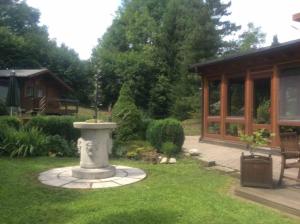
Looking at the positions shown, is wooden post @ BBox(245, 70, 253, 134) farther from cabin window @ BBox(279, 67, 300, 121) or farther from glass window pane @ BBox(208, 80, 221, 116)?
glass window pane @ BBox(208, 80, 221, 116)

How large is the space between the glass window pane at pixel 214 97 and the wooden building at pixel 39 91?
14503 mm

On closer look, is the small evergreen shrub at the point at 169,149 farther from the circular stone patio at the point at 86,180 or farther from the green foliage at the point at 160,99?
the green foliage at the point at 160,99

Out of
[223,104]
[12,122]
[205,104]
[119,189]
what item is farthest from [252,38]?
[119,189]

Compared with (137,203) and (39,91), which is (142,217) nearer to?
(137,203)

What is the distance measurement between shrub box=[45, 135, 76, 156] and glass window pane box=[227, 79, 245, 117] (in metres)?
5.37

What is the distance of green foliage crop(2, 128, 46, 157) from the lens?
10062 millimetres

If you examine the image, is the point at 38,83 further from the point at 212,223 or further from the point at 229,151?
the point at 212,223

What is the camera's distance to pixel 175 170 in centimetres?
855

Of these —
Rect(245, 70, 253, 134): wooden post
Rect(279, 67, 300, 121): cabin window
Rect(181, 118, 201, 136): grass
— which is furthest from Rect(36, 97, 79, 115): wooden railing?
Rect(279, 67, 300, 121): cabin window

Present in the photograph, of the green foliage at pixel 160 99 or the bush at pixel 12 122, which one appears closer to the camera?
the bush at pixel 12 122

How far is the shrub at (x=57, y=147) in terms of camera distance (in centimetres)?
1068

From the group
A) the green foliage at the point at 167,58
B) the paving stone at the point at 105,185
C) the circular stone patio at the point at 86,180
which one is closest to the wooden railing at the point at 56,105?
the green foliage at the point at 167,58

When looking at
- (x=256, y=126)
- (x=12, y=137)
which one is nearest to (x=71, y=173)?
(x=12, y=137)

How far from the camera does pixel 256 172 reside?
6.43 metres
